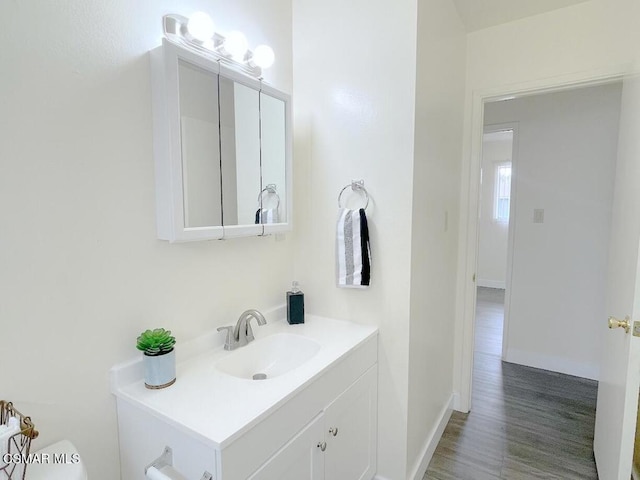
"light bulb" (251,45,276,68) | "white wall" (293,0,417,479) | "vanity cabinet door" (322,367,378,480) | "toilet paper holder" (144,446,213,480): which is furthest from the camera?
"white wall" (293,0,417,479)

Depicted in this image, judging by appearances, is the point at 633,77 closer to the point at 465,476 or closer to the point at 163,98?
the point at 163,98

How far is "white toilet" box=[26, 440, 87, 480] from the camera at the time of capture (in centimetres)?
86

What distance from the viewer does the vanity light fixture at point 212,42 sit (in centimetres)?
123

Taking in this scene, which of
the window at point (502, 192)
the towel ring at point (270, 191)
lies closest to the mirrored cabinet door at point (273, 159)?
the towel ring at point (270, 191)

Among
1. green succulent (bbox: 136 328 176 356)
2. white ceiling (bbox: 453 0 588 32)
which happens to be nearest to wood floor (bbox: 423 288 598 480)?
green succulent (bbox: 136 328 176 356)

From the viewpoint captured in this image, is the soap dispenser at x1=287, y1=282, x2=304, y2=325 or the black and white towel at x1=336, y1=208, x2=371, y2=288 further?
the soap dispenser at x1=287, y1=282, x2=304, y2=325

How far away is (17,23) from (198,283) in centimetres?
93

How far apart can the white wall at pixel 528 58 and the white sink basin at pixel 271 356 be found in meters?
1.34

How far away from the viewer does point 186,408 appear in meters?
1.01

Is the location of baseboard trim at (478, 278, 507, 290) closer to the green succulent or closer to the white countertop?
the white countertop

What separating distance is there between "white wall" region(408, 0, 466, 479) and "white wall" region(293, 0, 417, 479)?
0.21ft

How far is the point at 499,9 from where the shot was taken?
2023mm

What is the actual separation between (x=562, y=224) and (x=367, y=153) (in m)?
2.20

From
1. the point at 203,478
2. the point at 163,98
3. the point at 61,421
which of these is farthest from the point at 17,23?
the point at 203,478
